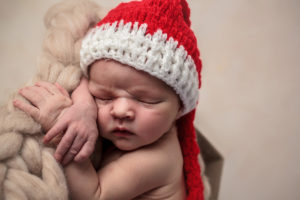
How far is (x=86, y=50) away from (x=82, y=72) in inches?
2.6

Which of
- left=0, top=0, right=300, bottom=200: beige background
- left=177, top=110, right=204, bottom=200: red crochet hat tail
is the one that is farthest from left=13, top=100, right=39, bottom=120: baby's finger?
left=0, top=0, right=300, bottom=200: beige background

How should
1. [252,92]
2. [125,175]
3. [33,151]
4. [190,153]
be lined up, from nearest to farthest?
[33,151], [125,175], [190,153], [252,92]

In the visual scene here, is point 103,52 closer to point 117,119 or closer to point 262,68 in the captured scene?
point 117,119

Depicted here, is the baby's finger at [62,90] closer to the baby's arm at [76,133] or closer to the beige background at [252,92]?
the baby's arm at [76,133]

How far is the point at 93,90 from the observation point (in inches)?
21.4

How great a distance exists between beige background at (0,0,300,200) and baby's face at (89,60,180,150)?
643 mm

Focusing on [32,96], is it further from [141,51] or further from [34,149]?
[141,51]

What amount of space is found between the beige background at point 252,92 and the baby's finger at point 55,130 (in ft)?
Result: 2.49

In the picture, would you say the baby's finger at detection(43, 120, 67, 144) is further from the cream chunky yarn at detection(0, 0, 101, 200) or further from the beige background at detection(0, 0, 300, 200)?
the beige background at detection(0, 0, 300, 200)

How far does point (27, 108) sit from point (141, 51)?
221 mm

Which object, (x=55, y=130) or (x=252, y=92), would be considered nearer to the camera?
(x=55, y=130)

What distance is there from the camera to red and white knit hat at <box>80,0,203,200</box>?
0.49 metres

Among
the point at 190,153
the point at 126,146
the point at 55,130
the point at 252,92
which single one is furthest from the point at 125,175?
the point at 252,92

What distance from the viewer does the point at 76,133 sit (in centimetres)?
45
